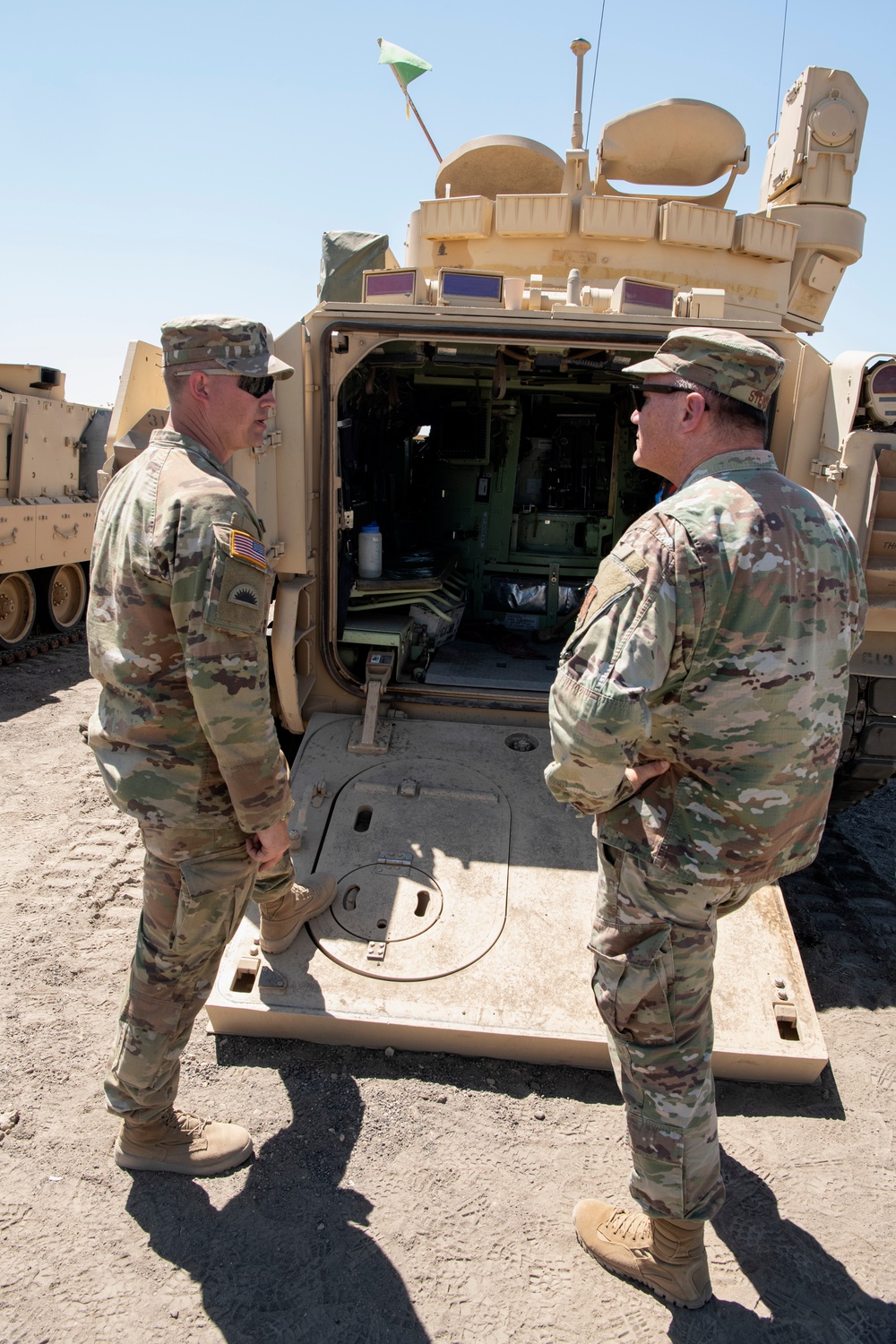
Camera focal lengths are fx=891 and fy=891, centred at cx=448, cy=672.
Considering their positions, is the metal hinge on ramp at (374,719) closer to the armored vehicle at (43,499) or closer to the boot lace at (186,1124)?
the boot lace at (186,1124)

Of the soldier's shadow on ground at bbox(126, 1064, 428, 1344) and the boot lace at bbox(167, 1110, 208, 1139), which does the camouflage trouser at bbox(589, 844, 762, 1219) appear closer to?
the soldier's shadow on ground at bbox(126, 1064, 428, 1344)

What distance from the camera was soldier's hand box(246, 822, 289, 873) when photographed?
2.36m

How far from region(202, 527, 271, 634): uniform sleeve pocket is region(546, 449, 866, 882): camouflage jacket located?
74 centimetres

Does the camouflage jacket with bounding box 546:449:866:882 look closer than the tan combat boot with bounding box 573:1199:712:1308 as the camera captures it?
Yes

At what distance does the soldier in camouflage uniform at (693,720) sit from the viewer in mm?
1816

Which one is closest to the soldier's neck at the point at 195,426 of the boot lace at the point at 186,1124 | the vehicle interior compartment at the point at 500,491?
the boot lace at the point at 186,1124

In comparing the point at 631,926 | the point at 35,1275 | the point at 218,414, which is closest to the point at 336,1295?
the point at 35,1275

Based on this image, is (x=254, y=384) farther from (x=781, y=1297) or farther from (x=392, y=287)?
(x=781, y=1297)

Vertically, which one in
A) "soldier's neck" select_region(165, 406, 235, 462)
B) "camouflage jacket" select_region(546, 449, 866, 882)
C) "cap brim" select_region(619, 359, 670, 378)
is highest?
"cap brim" select_region(619, 359, 670, 378)

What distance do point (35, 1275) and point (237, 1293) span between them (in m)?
0.51

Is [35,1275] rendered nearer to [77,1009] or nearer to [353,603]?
[77,1009]

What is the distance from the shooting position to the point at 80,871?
4250mm

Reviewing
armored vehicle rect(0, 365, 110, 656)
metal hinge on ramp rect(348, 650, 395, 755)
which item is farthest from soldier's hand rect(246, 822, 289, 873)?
armored vehicle rect(0, 365, 110, 656)

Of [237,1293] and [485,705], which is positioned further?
[485,705]
